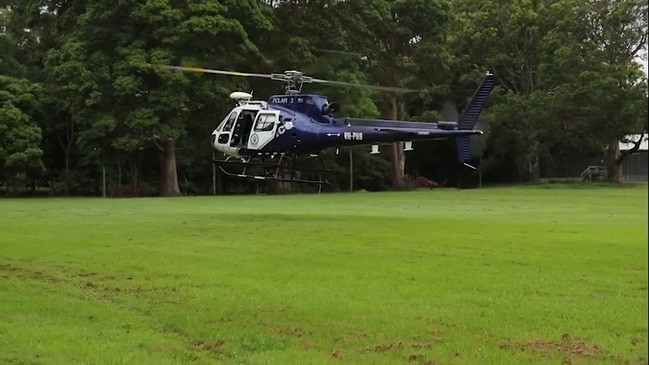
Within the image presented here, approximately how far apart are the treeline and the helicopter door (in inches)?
494

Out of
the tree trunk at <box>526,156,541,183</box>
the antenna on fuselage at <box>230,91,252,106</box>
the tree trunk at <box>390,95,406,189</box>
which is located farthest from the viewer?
the tree trunk at <box>526,156,541,183</box>

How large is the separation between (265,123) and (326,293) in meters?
10.3

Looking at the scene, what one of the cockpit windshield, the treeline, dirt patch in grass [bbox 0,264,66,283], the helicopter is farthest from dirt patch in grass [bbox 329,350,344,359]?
the treeline

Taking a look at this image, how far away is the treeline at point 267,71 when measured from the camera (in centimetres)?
3869

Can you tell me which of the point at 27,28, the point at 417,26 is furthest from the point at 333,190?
the point at 27,28

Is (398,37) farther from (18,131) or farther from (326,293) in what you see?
(326,293)

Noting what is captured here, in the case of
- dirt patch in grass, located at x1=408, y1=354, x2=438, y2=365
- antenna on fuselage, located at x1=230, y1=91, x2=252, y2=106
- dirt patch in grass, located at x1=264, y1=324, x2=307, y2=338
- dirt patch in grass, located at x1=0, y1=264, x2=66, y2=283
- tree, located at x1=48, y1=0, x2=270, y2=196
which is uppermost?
tree, located at x1=48, y1=0, x2=270, y2=196

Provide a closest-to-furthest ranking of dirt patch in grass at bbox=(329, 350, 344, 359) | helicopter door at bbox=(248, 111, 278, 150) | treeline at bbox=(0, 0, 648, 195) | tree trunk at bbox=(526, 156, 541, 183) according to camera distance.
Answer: dirt patch in grass at bbox=(329, 350, 344, 359) → helicopter door at bbox=(248, 111, 278, 150) → treeline at bbox=(0, 0, 648, 195) → tree trunk at bbox=(526, 156, 541, 183)

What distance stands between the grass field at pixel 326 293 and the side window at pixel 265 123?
98.2 inches

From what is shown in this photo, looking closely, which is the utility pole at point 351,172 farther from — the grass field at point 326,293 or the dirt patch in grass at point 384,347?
the dirt patch in grass at point 384,347

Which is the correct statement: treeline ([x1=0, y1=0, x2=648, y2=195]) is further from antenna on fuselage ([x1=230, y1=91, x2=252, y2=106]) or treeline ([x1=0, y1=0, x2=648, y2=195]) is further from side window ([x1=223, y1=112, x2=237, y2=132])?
side window ([x1=223, y1=112, x2=237, y2=132])

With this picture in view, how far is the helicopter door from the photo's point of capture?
766 inches

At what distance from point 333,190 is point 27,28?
73.9 feet

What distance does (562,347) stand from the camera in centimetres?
695
